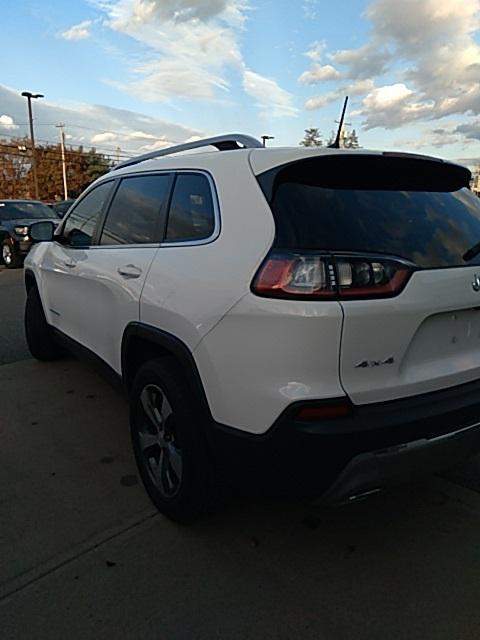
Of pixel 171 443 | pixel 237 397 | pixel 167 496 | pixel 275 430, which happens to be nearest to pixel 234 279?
pixel 237 397

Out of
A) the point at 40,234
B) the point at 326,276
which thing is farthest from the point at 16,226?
the point at 326,276

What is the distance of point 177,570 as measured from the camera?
201cm

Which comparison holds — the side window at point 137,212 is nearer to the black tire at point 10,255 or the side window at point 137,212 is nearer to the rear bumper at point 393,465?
the rear bumper at point 393,465

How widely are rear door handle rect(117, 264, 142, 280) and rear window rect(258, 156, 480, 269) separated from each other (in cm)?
89

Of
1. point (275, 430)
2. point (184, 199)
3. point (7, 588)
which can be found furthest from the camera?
point (184, 199)

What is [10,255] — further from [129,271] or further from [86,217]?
[129,271]

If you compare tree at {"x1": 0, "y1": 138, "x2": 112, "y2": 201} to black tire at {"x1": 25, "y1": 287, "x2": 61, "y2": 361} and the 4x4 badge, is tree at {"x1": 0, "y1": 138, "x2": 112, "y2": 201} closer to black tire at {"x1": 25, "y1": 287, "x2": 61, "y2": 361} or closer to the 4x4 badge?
black tire at {"x1": 25, "y1": 287, "x2": 61, "y2": 361}

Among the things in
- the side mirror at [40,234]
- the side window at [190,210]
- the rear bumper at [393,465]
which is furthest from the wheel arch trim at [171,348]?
the side mirror at [40,234]

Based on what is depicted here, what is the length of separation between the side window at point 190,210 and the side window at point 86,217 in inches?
40.1

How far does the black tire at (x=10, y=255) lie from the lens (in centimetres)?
1148

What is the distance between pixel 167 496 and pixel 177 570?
0.36 metres

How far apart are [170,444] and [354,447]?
39.0 inches

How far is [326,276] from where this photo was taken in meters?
1.64

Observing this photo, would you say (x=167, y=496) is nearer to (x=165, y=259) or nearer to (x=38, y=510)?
(x=38, y=510)
